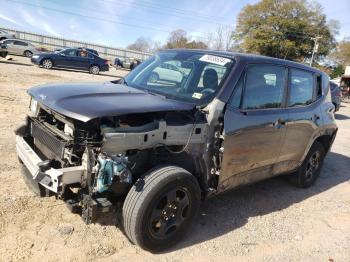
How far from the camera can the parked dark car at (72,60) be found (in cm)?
2334

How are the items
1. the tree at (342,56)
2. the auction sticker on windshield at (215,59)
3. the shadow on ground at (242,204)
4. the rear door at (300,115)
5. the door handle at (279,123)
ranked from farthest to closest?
the tree at (342,56), the rear door at (300,115), the door handle at (279,123), the auction sticker on windshield at (215,59), the shadow on ground at (242,204)

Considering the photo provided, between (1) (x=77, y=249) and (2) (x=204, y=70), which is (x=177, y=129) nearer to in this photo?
(2) (x=204, y=70)

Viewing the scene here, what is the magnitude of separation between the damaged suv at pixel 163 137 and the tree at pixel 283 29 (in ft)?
177

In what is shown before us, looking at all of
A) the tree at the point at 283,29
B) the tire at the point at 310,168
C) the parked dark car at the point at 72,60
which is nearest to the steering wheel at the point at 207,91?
the tire at the point at 310,168

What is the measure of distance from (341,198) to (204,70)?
333cm

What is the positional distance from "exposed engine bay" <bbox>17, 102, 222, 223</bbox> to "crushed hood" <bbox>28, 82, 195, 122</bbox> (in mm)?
114

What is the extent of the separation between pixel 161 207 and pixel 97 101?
117cm

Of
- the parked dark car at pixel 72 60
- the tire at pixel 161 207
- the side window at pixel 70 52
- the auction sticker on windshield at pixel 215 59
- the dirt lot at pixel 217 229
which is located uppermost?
the auction sticker on windshield at pixel 215 59

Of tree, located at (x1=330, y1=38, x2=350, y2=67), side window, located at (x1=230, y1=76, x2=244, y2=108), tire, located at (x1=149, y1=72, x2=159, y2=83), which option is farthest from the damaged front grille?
tree, located at (x1=330, y1=38, x2=350, y2=67)

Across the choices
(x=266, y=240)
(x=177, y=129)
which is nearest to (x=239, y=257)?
(x=266, y=240)

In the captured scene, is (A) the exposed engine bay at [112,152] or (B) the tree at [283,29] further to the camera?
(B) the tree at [283,29]

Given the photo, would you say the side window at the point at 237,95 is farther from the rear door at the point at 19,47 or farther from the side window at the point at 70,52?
the rear door at the point at 19,47

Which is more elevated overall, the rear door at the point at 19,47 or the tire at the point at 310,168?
the tire at the point at 310,168

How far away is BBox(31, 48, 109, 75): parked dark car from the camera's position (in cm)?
2334
